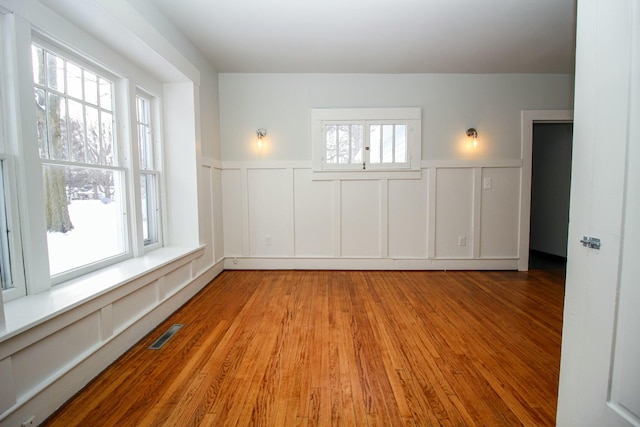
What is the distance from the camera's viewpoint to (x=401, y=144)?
374 cm

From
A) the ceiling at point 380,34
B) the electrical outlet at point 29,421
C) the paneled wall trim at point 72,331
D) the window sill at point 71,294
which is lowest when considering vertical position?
the electrical outlet at point 29,421

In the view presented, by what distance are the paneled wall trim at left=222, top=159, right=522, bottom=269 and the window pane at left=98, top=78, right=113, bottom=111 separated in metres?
1.61

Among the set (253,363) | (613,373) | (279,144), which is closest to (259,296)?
(253,363)

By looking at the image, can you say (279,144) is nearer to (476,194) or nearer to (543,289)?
(476,194)

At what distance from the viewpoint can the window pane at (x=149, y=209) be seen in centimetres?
278

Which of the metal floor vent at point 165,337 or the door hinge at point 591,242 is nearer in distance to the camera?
the door hinge at point 591,242

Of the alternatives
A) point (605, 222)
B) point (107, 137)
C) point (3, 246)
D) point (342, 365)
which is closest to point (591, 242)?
point (605, 222)

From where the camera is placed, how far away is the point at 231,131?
12.3ft

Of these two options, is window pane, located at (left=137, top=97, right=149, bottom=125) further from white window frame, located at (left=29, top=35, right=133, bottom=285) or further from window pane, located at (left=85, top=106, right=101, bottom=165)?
window pane, located at (left=85, top=106, right=101, bottom=165)

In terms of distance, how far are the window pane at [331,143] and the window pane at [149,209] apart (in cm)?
214

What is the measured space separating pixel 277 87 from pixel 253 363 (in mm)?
3329

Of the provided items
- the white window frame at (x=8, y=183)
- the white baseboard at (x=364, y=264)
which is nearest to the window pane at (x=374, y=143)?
the white baseboard at (x=364, y=264)

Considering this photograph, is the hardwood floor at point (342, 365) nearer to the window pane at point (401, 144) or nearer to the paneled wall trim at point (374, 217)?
the paneled wall trim at point (374, 217)

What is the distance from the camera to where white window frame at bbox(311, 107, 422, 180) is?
3.68 metres
